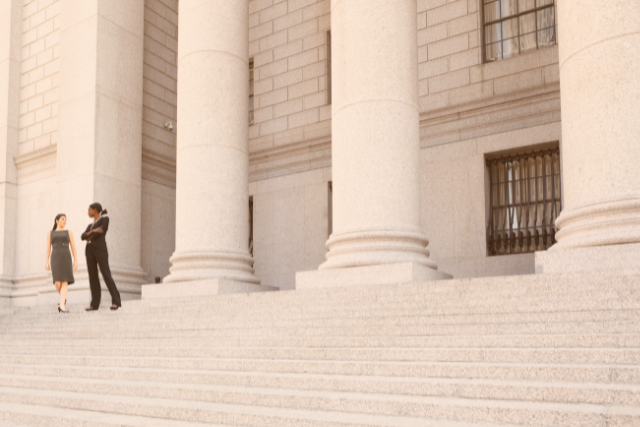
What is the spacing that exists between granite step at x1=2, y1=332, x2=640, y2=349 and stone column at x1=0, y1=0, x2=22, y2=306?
10929 mm

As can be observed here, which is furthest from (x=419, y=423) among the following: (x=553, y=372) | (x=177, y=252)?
(x=177, y=252)

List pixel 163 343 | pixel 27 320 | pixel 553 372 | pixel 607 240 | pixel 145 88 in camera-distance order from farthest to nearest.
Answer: pixel 145 88 < pixel 27 320 < pixel 163 343 < pixel 607 240 < pixel 553 372

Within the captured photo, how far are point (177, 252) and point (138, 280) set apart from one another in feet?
14.5

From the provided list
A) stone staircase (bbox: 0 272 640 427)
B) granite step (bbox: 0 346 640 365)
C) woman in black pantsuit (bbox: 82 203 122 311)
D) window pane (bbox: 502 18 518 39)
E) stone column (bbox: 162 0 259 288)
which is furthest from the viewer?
window pane (bbox: 502 18 518 39)

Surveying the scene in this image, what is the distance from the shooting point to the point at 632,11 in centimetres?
886

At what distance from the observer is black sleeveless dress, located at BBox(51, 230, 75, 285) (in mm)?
12859

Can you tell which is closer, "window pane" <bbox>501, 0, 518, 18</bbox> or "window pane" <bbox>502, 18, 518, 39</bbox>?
"window pane" <bbox>502, 18, 518, 39</bbox>

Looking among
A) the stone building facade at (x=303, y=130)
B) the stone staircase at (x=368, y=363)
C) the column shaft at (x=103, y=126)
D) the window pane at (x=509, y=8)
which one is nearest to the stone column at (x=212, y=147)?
the stone building facade at (x=303, y=130)

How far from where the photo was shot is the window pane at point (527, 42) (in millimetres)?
16906

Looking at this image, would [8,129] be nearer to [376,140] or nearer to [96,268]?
[96,268]

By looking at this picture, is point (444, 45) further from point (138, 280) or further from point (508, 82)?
point (138, 280)

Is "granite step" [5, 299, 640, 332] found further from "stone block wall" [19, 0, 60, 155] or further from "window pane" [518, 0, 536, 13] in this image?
"window pane" [518, 0, 536, 13]

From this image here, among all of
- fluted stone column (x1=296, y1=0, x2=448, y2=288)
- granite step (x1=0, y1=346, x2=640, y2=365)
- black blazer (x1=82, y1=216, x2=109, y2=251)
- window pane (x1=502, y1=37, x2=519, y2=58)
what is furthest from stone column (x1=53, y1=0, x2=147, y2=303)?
window pane (x1=502, y1=37, x2=519, y2=58)

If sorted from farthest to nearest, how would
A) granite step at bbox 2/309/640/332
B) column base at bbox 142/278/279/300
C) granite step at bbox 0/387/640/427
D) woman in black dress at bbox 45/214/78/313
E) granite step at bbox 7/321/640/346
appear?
1. column base at bbox 142/278/279/300
2. woman in black dress at bbox 45/214/78/313
3. granite step at bbox 2/309/640/332
4. granite step at bbox 7/321/640/346
5. granite step at bbox 0/387/640/427
